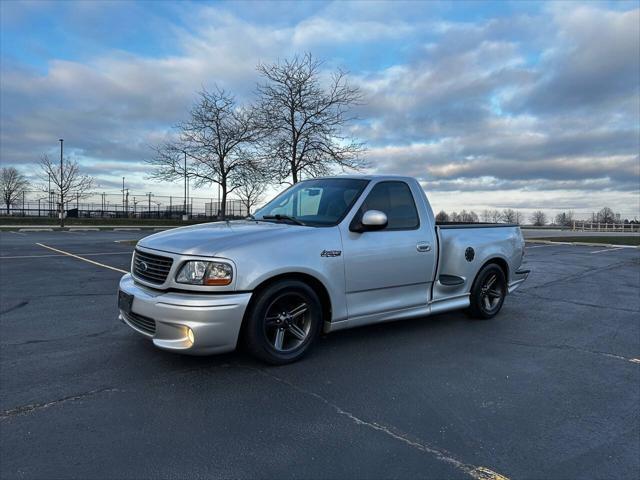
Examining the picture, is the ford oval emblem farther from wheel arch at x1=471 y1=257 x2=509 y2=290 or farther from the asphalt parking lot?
the asphalt parking lot

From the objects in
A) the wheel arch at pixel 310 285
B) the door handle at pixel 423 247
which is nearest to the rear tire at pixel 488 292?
the door handle at pixel 423 247

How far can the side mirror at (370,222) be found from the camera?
4.71m

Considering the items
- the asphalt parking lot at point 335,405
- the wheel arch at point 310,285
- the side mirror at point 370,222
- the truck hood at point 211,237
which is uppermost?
the side mirror at point 370,222

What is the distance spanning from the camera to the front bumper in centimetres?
386

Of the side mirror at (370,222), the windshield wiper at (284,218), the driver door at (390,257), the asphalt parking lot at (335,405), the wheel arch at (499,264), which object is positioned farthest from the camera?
the wheel arch at (499,264)

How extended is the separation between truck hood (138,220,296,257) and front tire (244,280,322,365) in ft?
1.66

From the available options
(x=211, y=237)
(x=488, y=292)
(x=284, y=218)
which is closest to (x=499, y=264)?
(x=488, y=292)

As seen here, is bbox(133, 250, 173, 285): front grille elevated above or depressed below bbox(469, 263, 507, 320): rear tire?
above

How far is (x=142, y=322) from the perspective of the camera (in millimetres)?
4266

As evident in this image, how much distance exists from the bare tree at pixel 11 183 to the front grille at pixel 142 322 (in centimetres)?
7474

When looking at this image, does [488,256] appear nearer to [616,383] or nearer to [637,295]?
[616,383]

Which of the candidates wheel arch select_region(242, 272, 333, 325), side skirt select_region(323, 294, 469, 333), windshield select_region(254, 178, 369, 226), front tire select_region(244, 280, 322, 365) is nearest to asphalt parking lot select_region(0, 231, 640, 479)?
front tire select_region(244, 280, 322, 365)

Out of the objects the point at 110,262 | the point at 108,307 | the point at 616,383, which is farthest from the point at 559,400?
the point at 110,262

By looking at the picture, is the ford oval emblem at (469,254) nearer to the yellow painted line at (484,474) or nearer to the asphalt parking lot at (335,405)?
the asphalt parking lot at (335,405)
